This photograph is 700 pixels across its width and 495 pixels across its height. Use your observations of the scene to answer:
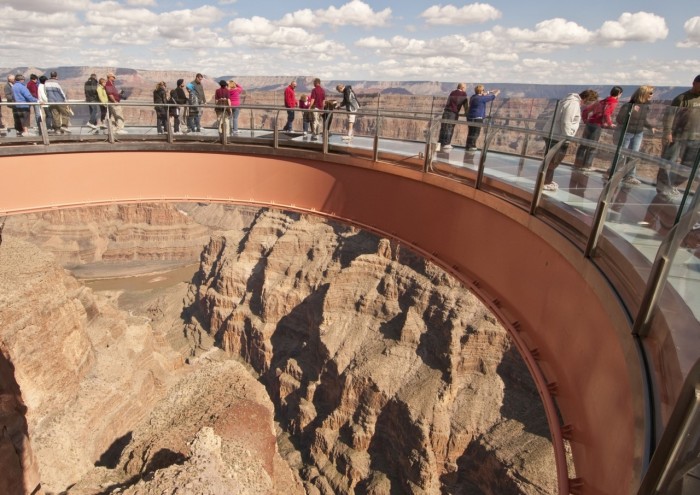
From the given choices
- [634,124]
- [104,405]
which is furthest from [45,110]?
[104,405]

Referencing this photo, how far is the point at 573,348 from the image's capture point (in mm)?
5242

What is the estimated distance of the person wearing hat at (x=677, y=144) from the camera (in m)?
3.73

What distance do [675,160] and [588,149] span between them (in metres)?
1.96

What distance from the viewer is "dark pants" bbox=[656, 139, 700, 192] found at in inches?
142

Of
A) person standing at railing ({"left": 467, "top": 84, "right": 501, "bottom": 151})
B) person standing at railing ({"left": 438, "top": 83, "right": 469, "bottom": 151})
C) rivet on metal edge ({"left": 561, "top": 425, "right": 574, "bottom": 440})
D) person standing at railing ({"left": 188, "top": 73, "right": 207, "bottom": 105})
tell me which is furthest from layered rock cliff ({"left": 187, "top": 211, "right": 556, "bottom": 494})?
person standing at railing ({"left": 188, "top": 73, "right": 207, "bottom": 105})

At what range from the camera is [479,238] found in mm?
8117

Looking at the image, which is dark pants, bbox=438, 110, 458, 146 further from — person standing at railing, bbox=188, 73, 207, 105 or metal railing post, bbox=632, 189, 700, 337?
person standing at railing, bbox=188, 73, 207, 105

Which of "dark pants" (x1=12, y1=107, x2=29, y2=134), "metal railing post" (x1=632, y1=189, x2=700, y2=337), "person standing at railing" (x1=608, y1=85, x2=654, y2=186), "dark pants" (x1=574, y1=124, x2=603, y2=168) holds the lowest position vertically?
"dark pants" (x1=12, y1=107, x2=29, y2=134)

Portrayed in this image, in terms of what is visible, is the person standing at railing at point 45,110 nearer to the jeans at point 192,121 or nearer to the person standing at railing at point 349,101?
the jeans at point 192,121

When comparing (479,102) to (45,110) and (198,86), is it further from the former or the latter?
(45,110)

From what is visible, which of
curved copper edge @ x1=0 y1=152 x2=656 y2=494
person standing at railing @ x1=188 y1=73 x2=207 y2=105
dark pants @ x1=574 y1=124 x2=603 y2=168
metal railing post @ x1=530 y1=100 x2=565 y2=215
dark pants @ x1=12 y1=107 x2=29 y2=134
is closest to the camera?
curved copper edge @ x1=0 y1=152 x2=656 y2=494

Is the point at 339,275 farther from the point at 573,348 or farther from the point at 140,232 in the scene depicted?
the point at 140,232

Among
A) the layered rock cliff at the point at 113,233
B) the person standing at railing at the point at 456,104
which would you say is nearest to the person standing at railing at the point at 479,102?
the person standing at railing at the point at 456,104

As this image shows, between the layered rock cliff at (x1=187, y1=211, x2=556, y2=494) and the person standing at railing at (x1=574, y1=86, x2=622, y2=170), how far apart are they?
87.9 ft
